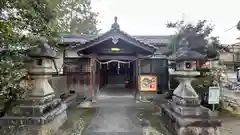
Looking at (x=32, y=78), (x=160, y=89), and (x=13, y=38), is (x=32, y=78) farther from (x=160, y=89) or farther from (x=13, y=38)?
(x=160, y=89)

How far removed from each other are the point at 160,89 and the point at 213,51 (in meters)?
4.58

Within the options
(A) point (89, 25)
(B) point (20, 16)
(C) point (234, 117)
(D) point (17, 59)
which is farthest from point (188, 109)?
(A) point (89, 25)

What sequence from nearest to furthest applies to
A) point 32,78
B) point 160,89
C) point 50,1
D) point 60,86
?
point 32,78 → point 50,1 → point 60,86 → point 160,89

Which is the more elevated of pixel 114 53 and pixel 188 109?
pixel 114 53

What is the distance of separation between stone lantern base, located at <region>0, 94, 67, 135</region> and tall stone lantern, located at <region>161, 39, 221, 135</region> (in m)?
3.56

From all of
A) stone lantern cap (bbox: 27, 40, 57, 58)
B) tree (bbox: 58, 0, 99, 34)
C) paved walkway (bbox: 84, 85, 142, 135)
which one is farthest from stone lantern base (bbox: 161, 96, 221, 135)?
tree (bbox: 58, 0, 99, 34)

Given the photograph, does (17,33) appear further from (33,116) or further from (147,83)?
(147,83)

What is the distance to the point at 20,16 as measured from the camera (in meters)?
5.62

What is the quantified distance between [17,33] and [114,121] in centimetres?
447

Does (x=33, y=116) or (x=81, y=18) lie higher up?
(x=81, y=18)

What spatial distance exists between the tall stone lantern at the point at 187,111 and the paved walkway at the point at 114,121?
126 centimetres

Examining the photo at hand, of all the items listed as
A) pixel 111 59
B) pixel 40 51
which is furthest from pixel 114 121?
pixel 111 59

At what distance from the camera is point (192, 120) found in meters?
4.46

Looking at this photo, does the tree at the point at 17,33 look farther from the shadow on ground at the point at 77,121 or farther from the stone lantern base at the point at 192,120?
the stone lantern base at the point at 192,120
